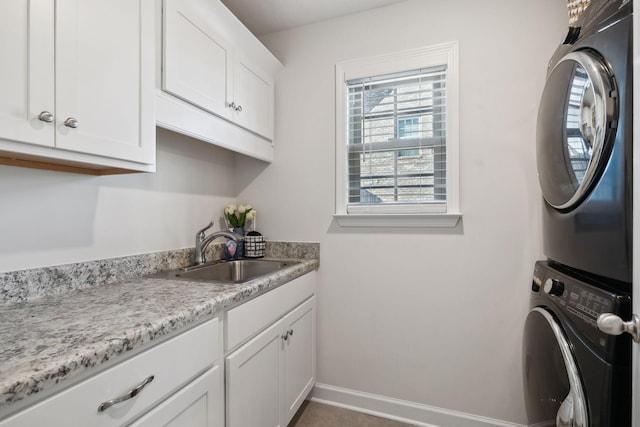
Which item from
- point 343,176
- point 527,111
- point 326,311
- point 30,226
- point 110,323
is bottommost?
point 326,311

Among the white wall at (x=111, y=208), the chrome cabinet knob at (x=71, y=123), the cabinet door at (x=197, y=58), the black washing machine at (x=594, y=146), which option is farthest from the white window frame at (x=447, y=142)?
the chrome cabinet knob at (x=71, y=123)

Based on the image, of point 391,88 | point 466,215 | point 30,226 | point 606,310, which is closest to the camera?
point 606,310

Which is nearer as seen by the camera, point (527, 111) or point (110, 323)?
point (110, 323)

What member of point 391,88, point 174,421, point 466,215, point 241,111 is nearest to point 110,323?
point 174,421

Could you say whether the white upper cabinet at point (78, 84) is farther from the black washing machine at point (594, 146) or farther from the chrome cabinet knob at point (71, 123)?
the black washing machine at point (594, 146)

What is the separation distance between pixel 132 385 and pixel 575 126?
1.49 m

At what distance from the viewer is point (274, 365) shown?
1.52m

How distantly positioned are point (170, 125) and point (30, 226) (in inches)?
24.0

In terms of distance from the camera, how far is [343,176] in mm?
2008

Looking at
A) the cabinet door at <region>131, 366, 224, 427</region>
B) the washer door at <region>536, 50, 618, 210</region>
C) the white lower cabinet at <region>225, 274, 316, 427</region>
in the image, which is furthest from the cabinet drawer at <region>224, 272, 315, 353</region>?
the washer door at <region>536, 50, 618, 210</region>

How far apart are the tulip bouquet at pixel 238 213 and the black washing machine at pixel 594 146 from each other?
162 centimetres

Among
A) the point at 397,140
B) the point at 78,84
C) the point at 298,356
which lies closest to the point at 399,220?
the point at 397,140

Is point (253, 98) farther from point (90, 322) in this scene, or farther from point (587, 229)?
point (587, 229)

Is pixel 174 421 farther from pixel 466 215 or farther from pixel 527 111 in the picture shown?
pixel 527 111
